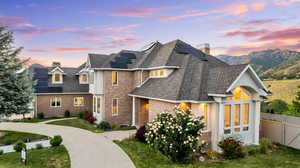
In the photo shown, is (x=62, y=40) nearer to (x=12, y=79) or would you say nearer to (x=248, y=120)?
(x=12, y=79)

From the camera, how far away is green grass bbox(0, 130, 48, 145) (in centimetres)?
1409

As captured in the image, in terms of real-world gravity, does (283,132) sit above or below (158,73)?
below

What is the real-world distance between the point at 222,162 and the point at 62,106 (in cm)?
2285

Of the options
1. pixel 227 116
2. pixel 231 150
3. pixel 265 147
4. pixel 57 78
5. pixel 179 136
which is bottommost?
pixel 265 147

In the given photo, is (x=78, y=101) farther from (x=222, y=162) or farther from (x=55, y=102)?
(x=222, y=162)

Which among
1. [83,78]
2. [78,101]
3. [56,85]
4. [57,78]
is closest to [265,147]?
[78,101]

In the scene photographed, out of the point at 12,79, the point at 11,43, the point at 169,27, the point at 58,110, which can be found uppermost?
the point at 169,27

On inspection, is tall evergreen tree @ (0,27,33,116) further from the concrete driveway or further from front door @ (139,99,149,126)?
front door @ (139,99,149,126)

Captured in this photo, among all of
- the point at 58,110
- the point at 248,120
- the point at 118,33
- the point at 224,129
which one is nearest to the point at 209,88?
the point at 224,129

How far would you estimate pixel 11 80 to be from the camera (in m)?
13.4

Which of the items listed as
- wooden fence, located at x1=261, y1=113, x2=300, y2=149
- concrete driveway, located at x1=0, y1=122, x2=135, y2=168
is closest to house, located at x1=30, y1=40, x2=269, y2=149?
wooden fence, located at x1=261, y1=113, x2=300, y2=149

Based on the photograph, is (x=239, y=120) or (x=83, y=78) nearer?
(x=239, y=120)

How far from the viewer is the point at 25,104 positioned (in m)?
14.0

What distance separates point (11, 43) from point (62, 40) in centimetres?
1242
